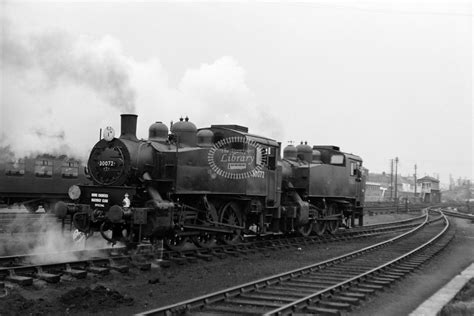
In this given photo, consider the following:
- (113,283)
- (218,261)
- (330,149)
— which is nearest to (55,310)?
(113,283)

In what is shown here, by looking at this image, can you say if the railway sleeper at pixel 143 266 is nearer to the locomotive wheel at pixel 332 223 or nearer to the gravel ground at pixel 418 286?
the gravel ground at pixel 418 286

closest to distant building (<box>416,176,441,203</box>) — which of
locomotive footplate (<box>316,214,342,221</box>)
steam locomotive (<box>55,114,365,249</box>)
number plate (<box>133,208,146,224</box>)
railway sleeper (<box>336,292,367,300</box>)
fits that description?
locomotive footplate (<box>316,214,342,221</box>)

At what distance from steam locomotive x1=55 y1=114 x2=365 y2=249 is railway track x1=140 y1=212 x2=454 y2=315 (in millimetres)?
3282

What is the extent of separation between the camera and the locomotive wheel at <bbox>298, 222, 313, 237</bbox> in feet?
56.7

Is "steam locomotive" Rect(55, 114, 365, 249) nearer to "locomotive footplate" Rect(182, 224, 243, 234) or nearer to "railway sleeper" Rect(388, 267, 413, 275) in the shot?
"locomotive footplate" Rect(182, 224, 243, 234)

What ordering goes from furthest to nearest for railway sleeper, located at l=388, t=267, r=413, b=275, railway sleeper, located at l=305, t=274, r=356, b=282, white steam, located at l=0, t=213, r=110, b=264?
white steam, located at l=0, t=213, r=110, b=264
railway sleeper, located at l=388, t=267, r=413, b=275
railway sleeper, located at l=305, t=274, r=356, b=282

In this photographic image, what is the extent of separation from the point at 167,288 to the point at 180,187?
3589mm

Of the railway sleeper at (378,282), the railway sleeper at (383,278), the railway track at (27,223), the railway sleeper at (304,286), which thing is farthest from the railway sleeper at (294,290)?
the railway track at (27,223)

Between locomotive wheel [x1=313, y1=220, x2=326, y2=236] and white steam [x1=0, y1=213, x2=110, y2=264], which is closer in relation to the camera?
white steam [x1=0, y1=213, x2=110, y2=264]

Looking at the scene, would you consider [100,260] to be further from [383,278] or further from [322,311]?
[383,278]

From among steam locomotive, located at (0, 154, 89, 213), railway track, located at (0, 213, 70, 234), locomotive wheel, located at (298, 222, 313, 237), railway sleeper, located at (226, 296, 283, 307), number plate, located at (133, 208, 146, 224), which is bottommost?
railway sleeper, located at (226, 296, 283, 307)

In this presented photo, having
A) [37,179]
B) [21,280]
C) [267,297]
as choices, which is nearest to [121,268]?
[21,280]

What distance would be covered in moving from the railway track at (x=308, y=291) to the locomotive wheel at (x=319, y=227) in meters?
6.17

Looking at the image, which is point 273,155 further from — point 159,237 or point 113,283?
point 113,283
